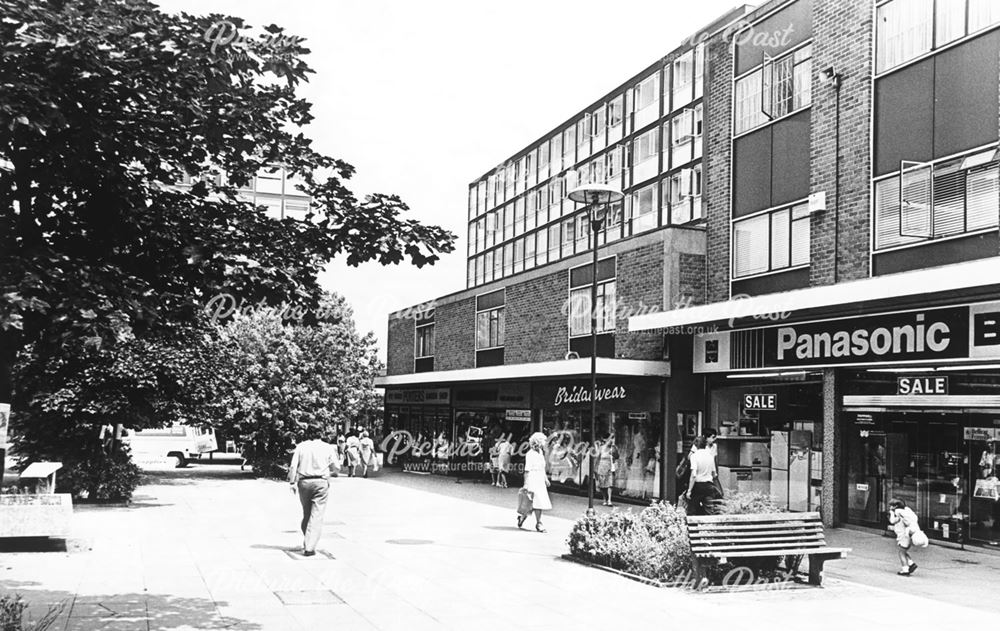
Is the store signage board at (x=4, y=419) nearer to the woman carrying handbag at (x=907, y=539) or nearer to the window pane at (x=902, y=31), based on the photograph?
the woman carrying handbag at (x=907, y=539)

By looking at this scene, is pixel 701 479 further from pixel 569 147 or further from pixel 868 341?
pixel 569 147

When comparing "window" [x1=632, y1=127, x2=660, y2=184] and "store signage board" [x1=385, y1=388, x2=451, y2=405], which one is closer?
"store signage board" [x1=385, y1=388, x2=451, y2=405]

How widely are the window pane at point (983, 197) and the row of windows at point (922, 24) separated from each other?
2134 mm

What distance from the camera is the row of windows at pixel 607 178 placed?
4734cm

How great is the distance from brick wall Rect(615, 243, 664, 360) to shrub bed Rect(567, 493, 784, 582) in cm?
853

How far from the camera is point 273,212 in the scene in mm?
7523

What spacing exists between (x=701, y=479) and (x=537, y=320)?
12.4 metres

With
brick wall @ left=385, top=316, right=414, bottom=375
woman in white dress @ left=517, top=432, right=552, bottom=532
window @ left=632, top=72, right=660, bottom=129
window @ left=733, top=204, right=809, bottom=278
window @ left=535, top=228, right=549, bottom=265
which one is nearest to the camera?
woman in white dress @ left=517, top=432, right=552, bottom=532

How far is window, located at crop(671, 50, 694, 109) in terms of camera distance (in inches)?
1845

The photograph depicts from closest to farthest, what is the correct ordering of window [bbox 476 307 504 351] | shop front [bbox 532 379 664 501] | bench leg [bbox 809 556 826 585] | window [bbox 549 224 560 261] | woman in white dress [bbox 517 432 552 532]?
bench leg [bbox 809 556 826 585] → woman in white dress [bbox 517 432 552 532] → shop front [bbox 532 379 664 501] → window [bbox 476 307 504 351] → window [bbox 549 224 560 261]

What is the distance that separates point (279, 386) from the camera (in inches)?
1164

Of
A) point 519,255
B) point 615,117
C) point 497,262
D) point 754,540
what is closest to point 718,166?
point 754,540

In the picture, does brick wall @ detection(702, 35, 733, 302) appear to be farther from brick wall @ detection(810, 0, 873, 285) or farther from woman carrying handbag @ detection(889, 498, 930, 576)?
woman carrying handbag @ detection(889, 498, 930, 576)

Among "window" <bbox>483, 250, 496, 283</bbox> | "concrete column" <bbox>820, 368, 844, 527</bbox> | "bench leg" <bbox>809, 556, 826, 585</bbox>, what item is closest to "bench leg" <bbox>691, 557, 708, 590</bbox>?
"bench leg" <bbox>809, 556, 826, 585</bbox>
